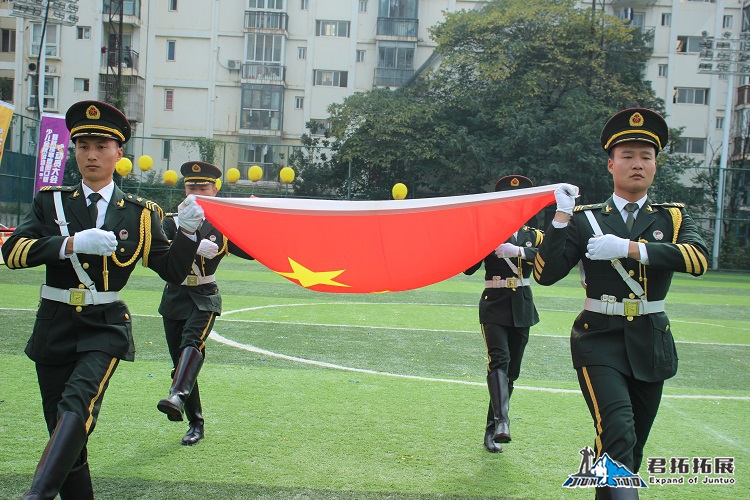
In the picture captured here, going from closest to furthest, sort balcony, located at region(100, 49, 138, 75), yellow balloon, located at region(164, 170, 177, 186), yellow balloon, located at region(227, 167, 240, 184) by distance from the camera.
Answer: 1. yellow balloon, located at region(164, 170, 177, 186)
2. yellow balloon, located at region(227, 167, 240, 184)
3. balcony, located at region(100, 49, 138, 75)

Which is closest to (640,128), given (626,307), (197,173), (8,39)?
(626,307)

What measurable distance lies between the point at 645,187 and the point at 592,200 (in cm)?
2727

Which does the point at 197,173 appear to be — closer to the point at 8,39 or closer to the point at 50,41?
the point at 50,41

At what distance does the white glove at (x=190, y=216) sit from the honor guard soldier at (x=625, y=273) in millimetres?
1944

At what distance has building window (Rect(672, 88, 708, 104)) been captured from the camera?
42.2 m

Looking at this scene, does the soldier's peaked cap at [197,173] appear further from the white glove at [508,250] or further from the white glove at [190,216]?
the white glove at [508,250]

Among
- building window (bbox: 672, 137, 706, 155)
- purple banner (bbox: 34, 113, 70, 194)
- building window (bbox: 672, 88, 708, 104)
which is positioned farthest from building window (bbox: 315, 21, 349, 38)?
purple banner (bbox: 34, 113, 70, 194)

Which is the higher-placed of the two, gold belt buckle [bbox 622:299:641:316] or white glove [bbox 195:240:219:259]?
white glove [bbox 195:240:219:259]

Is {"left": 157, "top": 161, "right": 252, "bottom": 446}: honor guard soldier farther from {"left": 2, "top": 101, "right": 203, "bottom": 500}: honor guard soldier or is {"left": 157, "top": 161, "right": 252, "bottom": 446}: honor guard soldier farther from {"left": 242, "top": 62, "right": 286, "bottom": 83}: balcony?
{"left": 242, "top": 62, "right": 286, "bottom": 83}: balcony

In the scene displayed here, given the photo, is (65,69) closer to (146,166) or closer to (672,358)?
(146,166)

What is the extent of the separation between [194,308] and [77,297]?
2073 millimetres

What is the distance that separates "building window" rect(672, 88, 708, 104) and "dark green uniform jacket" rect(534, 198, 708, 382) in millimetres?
41779

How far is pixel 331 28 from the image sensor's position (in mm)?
42188

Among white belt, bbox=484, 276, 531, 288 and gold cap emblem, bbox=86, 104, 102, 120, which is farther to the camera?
white belt, bbox=484, 276, 531, 288
